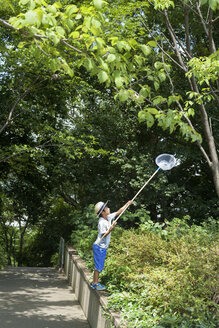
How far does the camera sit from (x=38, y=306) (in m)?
7.39

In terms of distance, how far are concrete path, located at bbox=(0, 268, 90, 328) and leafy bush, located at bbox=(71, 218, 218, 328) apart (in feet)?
3.32

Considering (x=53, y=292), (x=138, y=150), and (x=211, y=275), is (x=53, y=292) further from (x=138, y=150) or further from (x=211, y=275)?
(x=138, y=150)

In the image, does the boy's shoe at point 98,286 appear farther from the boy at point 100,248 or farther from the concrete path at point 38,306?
the concrete path at point 38,306

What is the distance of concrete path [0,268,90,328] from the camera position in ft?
20.4

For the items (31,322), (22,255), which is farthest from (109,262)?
(22,255)

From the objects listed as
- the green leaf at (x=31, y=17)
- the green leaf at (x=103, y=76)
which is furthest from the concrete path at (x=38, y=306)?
the green leaf at (x=31, y=17)

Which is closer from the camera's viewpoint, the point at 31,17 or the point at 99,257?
the point at 31,17

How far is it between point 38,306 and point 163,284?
3261 mm

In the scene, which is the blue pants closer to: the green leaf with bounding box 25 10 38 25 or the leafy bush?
the leafy bush

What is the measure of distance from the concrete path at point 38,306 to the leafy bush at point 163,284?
101 cm

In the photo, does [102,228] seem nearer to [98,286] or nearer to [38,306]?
[98,286]

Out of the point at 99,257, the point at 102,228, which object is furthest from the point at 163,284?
the point at 102,228

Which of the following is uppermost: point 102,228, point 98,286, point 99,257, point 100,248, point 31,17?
point 31,17

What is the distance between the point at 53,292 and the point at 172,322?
567 centimetres
